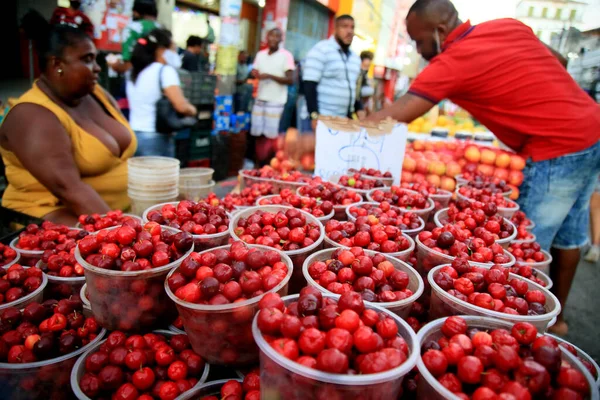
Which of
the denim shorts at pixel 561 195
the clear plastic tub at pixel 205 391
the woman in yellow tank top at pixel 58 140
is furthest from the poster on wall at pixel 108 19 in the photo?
the clear plastic tub at pixel 205 391

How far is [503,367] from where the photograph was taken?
1039 millimetres

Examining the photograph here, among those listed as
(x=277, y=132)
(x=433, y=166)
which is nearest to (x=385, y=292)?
(x=433, y=166)

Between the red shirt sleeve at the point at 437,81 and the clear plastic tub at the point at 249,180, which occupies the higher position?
the red shirt sleeve at the point at 437,81

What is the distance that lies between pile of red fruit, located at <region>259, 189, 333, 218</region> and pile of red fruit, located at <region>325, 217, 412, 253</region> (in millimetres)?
248

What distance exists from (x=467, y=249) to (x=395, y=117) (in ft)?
5.23

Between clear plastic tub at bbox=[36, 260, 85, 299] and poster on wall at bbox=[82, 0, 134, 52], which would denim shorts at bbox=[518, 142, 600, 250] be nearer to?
clear plastic tub at bbox=[36, 260, 85, 299]

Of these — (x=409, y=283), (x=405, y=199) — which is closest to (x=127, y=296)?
(x=409, y=283)

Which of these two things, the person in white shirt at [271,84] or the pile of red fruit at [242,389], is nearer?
the pile of red fruit at [242,389]

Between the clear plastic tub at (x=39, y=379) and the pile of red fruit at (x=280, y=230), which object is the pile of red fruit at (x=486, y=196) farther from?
the clear plastic tub at (x=39, y=379)

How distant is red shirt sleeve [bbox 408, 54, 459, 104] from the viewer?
113 inches

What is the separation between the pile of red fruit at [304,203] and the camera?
219 centimetres

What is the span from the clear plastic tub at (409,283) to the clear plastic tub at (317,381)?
27 centimetres

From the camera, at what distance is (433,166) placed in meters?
3.63

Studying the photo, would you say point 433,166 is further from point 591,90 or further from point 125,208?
point 591,90
